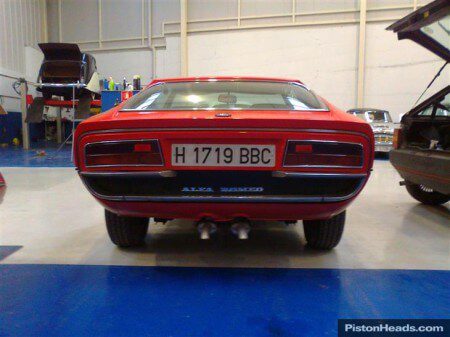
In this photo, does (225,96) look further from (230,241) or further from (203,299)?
(203,299)

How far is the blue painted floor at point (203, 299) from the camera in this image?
1.44 m

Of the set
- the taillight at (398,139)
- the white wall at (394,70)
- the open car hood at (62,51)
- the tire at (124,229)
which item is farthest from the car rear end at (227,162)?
the white wall at (394,70)

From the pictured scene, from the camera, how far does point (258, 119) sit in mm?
1716

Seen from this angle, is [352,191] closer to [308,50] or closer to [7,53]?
[308,50]

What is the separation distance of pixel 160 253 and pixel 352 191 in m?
1.15

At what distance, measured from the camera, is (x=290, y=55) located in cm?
1126

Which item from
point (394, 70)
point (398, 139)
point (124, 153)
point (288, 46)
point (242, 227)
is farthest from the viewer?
point (288, 46)

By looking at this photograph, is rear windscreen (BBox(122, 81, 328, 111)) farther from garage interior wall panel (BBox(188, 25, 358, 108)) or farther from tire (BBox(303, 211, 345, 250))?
garage interior wall panel (BBox(188, 25, 358, 108))

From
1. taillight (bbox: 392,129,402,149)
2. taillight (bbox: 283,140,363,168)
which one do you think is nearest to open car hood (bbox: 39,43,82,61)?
taillight (bbox: 392,129,402,149)

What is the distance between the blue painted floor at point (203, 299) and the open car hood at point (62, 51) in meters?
7.62

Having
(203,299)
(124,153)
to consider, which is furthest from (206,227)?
(124,153)

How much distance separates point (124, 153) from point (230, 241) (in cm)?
105

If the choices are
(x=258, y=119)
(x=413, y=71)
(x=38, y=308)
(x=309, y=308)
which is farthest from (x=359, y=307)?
(x=413, y=71)

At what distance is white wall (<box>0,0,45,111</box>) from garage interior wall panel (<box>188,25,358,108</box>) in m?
5.21
